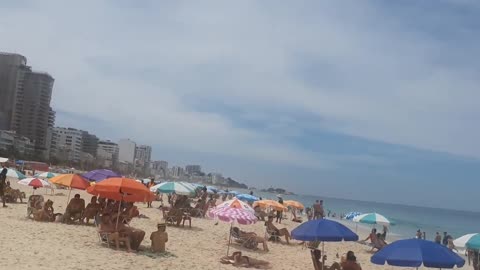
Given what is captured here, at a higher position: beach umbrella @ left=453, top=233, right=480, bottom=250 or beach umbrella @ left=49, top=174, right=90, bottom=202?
beach umbrella @ left=49, top=174, right=90, bottom=202

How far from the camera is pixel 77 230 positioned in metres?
13.3

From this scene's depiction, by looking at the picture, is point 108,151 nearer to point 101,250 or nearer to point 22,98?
point 22,98

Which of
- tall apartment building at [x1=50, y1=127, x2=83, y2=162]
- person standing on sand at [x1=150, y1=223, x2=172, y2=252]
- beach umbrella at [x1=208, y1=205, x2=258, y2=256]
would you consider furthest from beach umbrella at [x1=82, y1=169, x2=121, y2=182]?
tall apartment building at [x1=50, y1=127, x2=83, y2=162]

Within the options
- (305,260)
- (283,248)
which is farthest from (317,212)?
(305,260)

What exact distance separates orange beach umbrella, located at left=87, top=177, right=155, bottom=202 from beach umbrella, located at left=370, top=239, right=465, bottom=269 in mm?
6069

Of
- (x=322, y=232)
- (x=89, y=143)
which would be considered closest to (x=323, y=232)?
(x=322, y=232)

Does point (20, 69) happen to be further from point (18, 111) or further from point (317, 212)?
point (317, 212)

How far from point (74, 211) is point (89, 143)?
159m

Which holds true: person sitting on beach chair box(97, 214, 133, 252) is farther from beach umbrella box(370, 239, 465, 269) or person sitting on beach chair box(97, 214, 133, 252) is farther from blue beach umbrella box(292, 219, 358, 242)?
beach umbrella box(370, 239, 465, 269)

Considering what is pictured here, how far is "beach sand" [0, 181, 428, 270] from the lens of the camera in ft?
30.4

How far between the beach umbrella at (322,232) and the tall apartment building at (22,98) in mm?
127200

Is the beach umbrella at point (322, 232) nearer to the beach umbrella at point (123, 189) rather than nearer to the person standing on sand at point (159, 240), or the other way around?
the person standing on sand at point (159, 240)

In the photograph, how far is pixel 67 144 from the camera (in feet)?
484

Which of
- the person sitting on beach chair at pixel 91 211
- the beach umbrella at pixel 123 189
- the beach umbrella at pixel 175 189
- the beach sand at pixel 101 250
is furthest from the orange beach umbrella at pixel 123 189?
the beach umbrella at pixel 175 189
